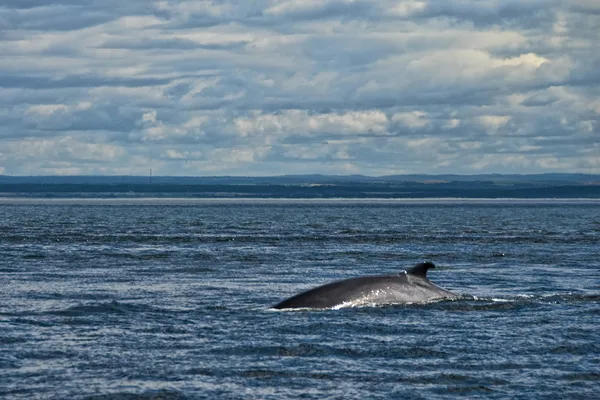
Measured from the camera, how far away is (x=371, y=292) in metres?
25.9

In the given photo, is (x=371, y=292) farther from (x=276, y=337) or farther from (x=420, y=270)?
(x=276, y=337)

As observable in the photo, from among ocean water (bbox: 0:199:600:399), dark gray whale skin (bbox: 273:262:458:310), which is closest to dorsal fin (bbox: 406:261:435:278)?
dark gray whale skin (bbox: 273:262:458:310)

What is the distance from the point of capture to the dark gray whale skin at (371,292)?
Answer: 25391mm

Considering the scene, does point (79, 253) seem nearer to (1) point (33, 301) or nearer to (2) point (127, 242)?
(2) point (127, 242)

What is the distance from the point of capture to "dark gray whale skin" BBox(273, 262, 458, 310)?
25.4m

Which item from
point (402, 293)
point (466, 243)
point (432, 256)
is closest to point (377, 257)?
point (432, 256)

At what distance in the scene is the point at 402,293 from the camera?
2622 centimetres

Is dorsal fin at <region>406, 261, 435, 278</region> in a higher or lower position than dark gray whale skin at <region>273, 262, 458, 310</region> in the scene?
higher

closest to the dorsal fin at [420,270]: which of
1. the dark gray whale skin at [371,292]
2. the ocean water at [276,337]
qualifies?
the dark gray whale skin at [371,292]

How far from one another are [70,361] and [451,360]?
6.46m

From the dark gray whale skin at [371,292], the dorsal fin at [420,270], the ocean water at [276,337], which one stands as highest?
the dorsal fin at [420,270]

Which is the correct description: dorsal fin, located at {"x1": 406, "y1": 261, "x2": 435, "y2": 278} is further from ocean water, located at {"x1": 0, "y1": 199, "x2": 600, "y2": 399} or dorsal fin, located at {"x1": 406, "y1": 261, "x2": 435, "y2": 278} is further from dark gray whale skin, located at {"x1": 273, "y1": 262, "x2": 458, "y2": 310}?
ocean water, located at {"x1": 0, "y1": 199, "x2": 600, "y2": 399}

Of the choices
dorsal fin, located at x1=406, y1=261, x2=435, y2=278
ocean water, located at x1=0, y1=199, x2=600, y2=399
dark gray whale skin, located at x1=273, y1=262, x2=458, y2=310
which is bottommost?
ocean water, located at x1=0, y1=199, x2=600, y2=399

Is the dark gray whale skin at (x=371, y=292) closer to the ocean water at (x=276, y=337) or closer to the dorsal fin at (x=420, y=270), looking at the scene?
the dorsal fin at (x=420, y=270)
